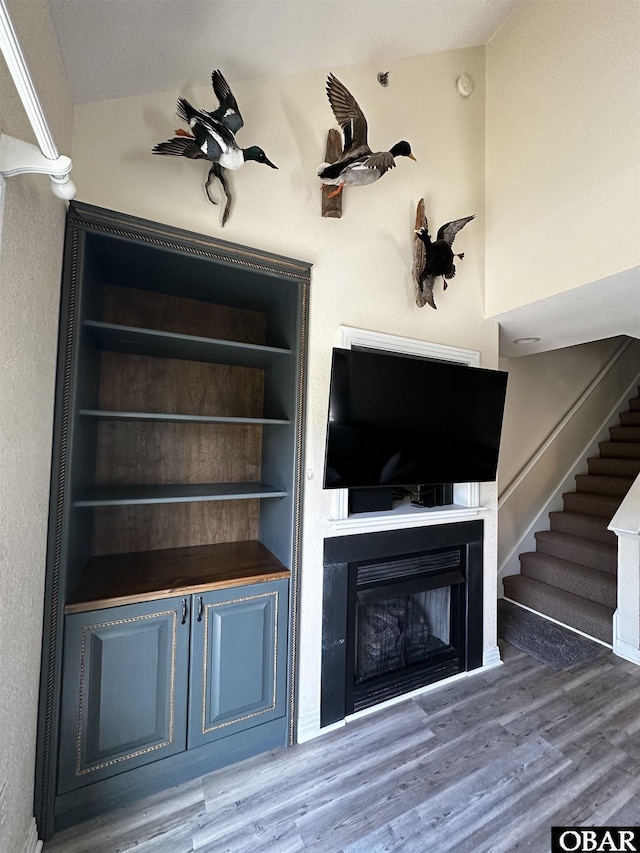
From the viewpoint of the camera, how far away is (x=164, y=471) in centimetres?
193

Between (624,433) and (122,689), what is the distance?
5.23m

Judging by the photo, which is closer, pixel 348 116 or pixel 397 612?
pixel 348 116

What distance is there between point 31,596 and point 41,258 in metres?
1.07

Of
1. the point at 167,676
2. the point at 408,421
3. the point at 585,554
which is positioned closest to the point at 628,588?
the point at 585,554

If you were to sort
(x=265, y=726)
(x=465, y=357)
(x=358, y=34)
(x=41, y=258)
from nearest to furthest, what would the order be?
(x=41, y=258) → (x=265, y=726) → (x=358, y=34) → (x=465, y=357)

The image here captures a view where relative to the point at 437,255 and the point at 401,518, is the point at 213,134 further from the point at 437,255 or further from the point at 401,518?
the point at 401,518

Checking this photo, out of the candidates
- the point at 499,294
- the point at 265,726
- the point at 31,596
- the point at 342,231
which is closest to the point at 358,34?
the point at 342,231

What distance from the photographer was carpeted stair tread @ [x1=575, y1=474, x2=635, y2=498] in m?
3.59

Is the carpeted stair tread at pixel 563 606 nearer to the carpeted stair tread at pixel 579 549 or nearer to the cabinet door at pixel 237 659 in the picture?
the carpeted stair tread at pixel 579 549

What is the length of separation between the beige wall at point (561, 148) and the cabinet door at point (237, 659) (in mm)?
2225

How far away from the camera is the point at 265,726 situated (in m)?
1.69

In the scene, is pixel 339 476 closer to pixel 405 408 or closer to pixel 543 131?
pixel 405 408

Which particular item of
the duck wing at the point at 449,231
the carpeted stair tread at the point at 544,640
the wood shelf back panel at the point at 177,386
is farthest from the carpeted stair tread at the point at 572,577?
the wood shelf back panel at the point at 177,386

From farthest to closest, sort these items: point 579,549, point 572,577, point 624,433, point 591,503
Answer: point 624,433, point 591,503, point 579,549, point 572,577
